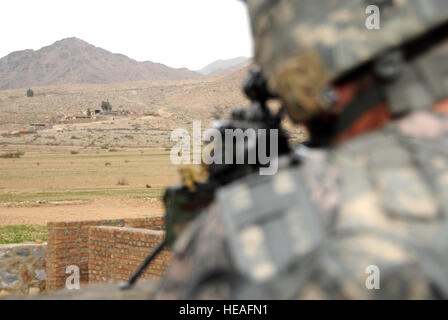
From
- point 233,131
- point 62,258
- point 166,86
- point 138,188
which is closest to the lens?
point 233,131

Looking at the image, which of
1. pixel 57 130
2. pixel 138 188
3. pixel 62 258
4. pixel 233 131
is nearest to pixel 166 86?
pixel 57 130

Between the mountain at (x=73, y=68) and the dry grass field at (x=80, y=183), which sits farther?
the mountain at (x=73, y=68)

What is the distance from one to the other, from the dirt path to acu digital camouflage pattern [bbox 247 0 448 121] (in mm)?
13182

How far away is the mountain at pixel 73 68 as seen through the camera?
143750 mm

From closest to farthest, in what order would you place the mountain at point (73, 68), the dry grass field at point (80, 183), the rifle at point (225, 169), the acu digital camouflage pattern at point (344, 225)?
the acu digital camouflage pattern at point (344, 225), the rifle at point (225, 169), the dry grass field at point (80, 183), the mountain at point (73, 68)

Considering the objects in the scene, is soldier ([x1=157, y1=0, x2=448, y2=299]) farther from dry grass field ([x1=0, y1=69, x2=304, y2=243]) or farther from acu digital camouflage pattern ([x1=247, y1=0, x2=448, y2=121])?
dry grass field ([x1=0, y1=69, x2=304, y2=243])

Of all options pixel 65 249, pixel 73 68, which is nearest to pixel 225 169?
pixel 65 249

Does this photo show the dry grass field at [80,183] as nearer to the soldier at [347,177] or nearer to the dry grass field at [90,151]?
the dry grass field at [90,151]

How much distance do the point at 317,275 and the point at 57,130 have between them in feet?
162

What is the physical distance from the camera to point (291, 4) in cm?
153

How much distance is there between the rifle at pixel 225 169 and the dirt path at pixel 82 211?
1218cm

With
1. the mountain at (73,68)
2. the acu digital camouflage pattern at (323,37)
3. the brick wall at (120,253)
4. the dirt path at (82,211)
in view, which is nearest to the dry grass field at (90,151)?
the dirt path at (82,211)

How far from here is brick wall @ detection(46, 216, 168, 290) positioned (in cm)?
776
